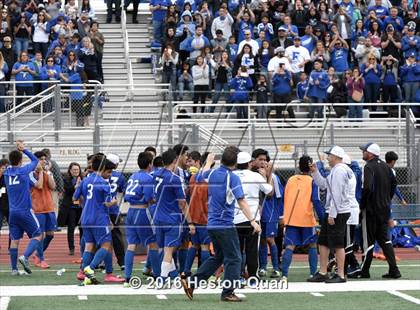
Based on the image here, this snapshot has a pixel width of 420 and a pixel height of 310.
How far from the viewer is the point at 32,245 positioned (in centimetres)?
1792

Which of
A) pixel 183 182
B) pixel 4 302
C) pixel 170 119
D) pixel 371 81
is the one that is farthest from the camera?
pixel 371 81

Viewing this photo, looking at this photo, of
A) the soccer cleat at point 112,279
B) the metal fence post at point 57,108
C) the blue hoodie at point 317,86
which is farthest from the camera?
the blue hoodie at point 317,86

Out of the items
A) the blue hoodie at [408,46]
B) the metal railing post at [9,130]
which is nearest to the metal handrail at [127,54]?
the metal railing post at [9,130]

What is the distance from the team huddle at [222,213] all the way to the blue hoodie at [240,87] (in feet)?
34.7

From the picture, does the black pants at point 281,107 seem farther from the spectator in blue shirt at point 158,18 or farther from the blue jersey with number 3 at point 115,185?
the blue jersey with number 3 at point 115,185

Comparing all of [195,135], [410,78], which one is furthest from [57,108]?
[410,78]

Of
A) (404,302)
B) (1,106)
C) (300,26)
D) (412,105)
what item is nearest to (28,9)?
(1,106)

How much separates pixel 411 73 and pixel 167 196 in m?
14.8

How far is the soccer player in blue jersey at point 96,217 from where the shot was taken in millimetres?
16422

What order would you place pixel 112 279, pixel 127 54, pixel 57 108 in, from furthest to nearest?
pixel 127 54 → pixel 57 108 → pixel 112 279

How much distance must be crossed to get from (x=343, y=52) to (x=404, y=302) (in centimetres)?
1651

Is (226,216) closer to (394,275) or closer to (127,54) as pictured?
(394,275)

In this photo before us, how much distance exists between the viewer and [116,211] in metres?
17.7

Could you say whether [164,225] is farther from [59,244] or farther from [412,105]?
[412,105]
